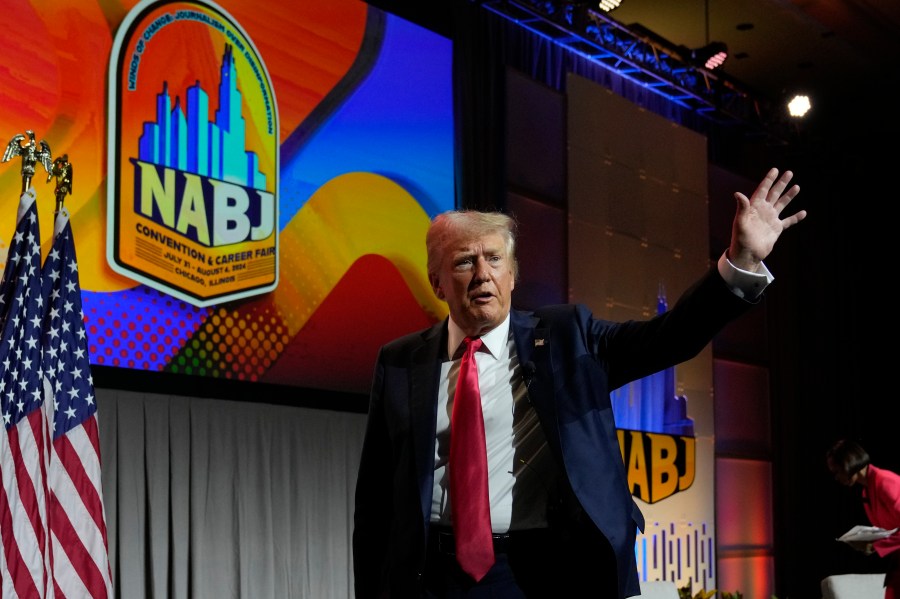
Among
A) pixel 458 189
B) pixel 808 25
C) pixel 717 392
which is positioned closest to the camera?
pixel 458 189

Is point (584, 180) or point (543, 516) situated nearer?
point (543, 516)

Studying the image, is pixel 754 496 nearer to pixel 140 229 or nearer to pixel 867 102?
pixel 867 102

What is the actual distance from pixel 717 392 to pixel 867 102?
132 inches

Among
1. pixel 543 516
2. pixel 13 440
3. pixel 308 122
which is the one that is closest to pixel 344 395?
pixel 308 122

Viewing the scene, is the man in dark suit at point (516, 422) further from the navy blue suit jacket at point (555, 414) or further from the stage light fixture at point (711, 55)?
the stage light fixture at point (711, 55)

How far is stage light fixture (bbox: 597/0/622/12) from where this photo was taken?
8688 mm

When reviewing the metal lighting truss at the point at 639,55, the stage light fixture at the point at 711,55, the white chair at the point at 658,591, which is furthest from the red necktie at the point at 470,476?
the stage light fixture at the point at 711,55

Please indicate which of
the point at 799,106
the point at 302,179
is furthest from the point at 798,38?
the point at 302,179

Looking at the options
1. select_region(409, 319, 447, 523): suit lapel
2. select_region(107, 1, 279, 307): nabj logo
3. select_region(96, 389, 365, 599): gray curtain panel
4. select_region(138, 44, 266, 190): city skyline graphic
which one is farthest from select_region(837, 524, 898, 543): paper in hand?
select_region(409, 319, 447, 523): suit lapel

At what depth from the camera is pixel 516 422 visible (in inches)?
93.5

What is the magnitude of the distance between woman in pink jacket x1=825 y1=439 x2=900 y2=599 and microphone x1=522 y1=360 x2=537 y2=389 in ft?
15.5

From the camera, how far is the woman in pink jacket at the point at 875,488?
6.51 metres

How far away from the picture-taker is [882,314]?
1134 centimetres

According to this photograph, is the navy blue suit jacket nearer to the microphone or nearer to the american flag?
the microphone
